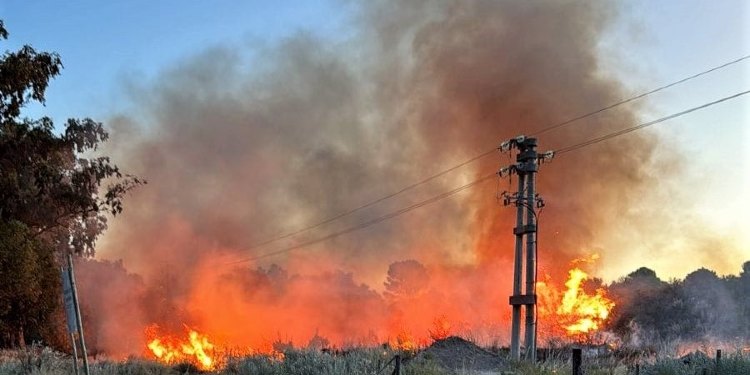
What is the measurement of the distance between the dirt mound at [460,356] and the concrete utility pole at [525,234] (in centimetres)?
158

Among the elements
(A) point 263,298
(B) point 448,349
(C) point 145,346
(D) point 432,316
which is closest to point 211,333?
(C) point 145,346

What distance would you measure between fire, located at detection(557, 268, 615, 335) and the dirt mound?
30.6 feet

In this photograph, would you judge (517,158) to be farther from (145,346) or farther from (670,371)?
(145,346)

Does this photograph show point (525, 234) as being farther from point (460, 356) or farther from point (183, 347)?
point (183, 347)

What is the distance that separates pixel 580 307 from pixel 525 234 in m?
7.49

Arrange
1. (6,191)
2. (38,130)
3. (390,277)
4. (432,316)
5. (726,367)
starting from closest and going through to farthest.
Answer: (726,367), (6,191), (38,130), (432,316), (390,277)

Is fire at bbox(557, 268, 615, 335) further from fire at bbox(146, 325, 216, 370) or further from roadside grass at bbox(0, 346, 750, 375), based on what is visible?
fire at bbox(146, 325, 216, 370)

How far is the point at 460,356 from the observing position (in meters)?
22.6

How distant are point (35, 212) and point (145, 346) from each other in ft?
57.5

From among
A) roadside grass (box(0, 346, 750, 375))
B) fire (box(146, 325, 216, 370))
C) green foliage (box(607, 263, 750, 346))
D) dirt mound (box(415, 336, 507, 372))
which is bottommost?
roadside grass (box(0, 346, 750, 375))

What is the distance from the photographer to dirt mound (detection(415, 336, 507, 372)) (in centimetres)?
2145

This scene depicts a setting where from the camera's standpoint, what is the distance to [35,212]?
28.4m

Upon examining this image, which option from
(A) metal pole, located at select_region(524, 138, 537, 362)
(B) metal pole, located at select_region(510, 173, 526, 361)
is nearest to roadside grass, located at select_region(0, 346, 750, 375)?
(A) metal pole, located at select_region(524, 138, 537, 362)

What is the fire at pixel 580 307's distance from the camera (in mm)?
31203
